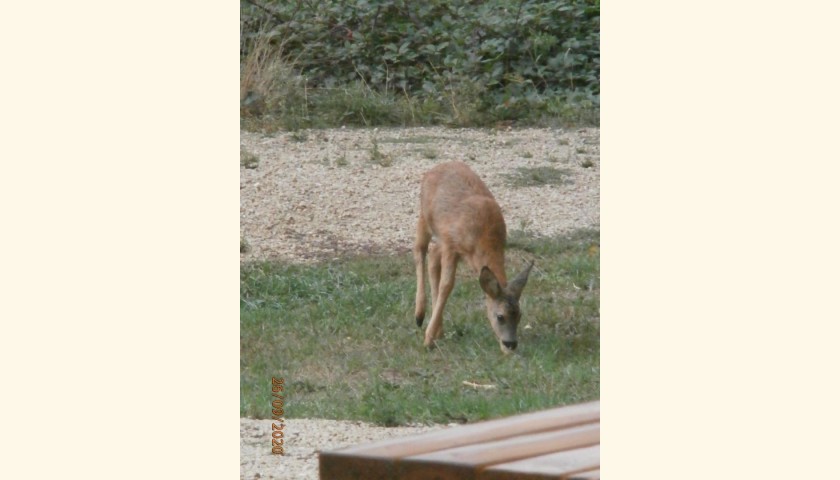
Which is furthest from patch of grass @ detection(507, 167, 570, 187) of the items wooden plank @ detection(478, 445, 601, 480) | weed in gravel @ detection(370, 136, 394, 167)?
wooden plank @ detection(478, 445, 601, 480)

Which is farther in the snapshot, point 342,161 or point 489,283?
point 489,283

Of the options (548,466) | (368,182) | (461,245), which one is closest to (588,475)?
(548,466)

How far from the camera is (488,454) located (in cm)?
261

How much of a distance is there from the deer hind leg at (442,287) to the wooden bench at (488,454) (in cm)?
265

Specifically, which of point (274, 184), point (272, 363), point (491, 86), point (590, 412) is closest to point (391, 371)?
point (272, 363)

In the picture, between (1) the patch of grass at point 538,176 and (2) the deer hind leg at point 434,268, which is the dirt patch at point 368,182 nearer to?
(1) the patch of grass at point 538,176

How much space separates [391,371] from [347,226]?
631 mm

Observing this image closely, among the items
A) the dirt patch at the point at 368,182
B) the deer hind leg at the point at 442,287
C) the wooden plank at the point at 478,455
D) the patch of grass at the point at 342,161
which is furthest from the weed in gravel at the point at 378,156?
the wooden plank at the point at 478,455

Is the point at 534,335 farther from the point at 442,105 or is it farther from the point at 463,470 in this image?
the point at 463,470

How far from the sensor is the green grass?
4535 mm

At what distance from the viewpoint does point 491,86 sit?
4.64 m

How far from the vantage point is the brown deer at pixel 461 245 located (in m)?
5.60

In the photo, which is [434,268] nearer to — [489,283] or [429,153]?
[489,283]

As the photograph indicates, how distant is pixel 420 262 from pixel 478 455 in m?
3.42
